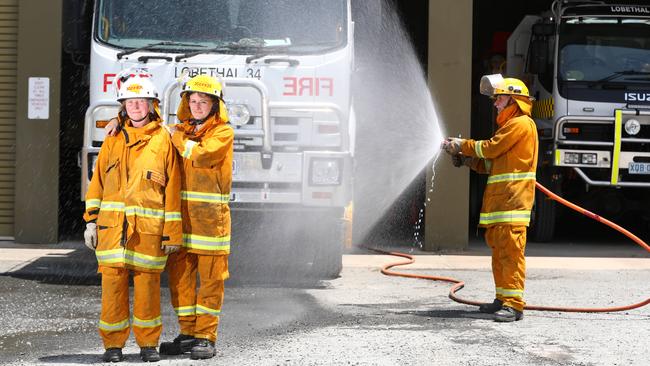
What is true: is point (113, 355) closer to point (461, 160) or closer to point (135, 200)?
point (135, 200)

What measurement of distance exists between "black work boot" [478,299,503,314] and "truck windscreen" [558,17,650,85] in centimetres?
583

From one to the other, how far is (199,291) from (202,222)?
1.39 ft

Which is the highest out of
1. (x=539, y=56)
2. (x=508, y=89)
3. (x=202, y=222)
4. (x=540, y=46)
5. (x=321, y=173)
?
(x=540, y=46)

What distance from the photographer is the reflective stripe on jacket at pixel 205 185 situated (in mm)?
6453

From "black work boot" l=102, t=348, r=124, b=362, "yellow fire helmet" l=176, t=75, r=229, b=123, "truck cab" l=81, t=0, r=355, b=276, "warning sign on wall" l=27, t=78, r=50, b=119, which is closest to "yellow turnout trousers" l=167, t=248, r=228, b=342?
"black work boot" l=102, t=348, r=124, b=362

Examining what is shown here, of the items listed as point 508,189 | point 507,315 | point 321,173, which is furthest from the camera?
Answer: point 321,173

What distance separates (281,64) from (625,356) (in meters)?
4.10

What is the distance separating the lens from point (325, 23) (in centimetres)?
948

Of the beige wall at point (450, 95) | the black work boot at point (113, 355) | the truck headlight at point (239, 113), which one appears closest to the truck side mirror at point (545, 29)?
the beige wall at point (450, 95)

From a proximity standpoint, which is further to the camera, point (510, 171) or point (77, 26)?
point (77, 26)

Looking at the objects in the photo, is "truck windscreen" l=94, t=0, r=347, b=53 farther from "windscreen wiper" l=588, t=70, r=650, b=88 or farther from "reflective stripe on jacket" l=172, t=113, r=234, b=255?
"windscreen wiper" l=588, t=70, r=650, b=88

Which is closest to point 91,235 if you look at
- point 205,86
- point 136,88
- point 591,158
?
point 136,88

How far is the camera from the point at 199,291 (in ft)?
21.4

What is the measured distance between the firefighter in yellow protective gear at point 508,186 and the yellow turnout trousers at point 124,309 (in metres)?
2.92
